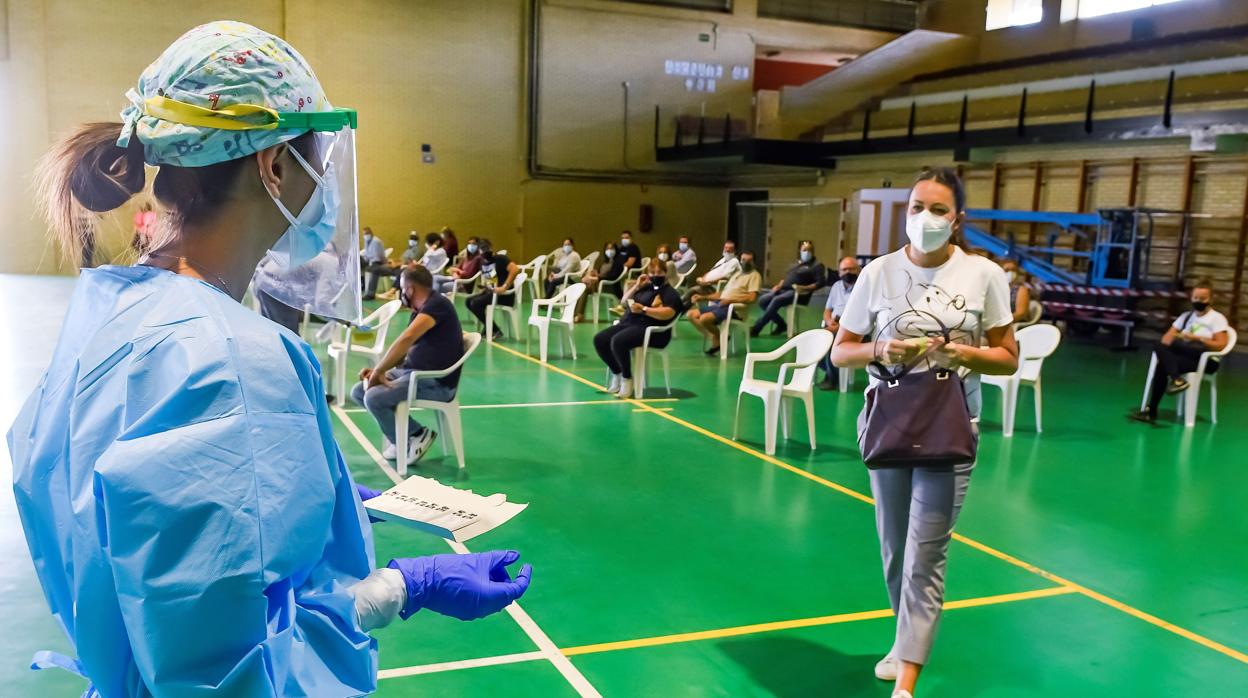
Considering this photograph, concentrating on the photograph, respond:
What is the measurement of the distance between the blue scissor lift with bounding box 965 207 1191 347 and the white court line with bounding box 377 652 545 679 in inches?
413

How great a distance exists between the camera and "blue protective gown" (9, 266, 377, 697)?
0.78 metres

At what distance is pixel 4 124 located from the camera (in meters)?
17.0

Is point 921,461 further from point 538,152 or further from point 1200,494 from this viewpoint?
point 538,152

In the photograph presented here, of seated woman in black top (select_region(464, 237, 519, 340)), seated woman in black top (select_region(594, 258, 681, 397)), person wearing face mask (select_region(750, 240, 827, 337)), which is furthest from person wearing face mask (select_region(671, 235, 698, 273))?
seated woman in black top (select_region(594, 258, 681, 397))

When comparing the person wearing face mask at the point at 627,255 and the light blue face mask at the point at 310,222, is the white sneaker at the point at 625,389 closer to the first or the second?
the person wearing face mask at the point at 627,255

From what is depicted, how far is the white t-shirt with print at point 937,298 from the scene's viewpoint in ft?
9.40

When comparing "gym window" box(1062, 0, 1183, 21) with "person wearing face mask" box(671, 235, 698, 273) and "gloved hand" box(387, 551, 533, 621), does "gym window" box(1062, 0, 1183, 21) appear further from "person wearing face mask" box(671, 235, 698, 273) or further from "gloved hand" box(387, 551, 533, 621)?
"gloved hand" box(387, 551, 533, 621)

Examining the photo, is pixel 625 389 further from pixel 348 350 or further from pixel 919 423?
pixel 919 423

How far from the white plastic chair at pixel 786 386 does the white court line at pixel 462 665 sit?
344 centimetres

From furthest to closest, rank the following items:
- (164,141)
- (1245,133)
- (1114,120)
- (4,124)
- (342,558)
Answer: (4,124)
(1114,120)
(1245,133)
(342,558)
(164,141)

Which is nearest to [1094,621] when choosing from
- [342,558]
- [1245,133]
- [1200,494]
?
[1200,494]

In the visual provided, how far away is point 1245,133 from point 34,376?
13.8m

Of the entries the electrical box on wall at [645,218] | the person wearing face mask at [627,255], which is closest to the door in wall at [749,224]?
the electrical box on wall at [645,218]

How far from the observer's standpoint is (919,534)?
282 centimetres
